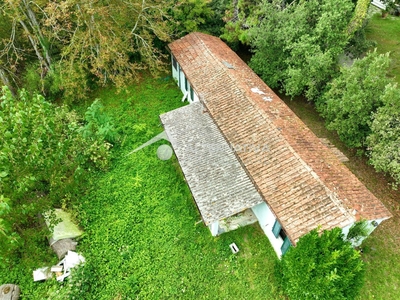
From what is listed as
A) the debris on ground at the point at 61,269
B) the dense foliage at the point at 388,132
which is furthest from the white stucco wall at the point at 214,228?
the dense foliage at the point at 388,132

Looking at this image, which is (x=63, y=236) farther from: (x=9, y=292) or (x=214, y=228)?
(x=214, y=228)

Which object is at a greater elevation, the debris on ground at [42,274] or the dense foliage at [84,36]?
the dense foliage at [84,36]

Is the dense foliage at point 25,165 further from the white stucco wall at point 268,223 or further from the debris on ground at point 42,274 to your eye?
the white stucco wall at point 268,223

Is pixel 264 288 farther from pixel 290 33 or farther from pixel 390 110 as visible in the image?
pixel 290 33

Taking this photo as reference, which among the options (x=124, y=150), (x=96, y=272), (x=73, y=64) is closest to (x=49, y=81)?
(x=73, y=64)

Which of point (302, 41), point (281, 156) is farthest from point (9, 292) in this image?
point (302, 41)
